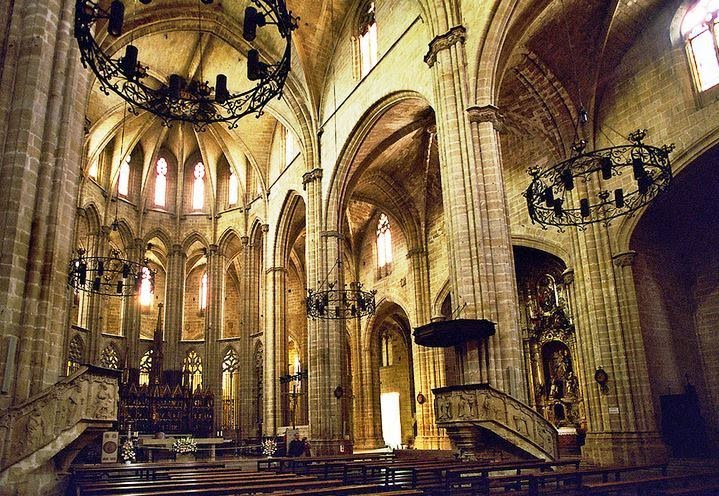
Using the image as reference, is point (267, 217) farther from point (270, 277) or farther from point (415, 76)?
point (415, 76)

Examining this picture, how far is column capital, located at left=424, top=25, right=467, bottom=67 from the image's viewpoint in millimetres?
14750

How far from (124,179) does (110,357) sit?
8.90 meters

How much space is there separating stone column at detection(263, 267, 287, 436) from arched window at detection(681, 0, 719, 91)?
59.2 ft

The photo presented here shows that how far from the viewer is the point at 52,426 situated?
885 cm

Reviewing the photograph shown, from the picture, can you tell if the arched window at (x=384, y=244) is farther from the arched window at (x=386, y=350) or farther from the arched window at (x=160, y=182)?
the arched window at (x=160, y=182)

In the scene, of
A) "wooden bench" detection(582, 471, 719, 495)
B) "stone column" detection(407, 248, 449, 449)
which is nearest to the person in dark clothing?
"stone column" detection(407, 248, 449, 449)

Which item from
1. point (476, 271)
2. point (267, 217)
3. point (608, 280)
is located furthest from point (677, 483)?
point (267, 217)

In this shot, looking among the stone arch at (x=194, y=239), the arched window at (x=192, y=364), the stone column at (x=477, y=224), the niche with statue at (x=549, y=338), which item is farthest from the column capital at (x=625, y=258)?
the stone arch at (x=194, y=239)

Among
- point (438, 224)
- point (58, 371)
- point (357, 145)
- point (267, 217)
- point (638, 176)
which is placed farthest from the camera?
point (267, 217)

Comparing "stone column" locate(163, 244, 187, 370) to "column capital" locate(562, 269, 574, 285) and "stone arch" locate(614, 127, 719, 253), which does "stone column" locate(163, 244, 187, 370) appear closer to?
"column capital" locate(562, 269, 574, 285)

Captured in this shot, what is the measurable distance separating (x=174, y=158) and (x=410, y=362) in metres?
16.6

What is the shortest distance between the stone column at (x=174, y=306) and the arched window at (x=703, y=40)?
23664mm

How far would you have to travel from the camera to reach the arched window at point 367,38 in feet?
67.3

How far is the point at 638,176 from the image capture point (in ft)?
36.7
